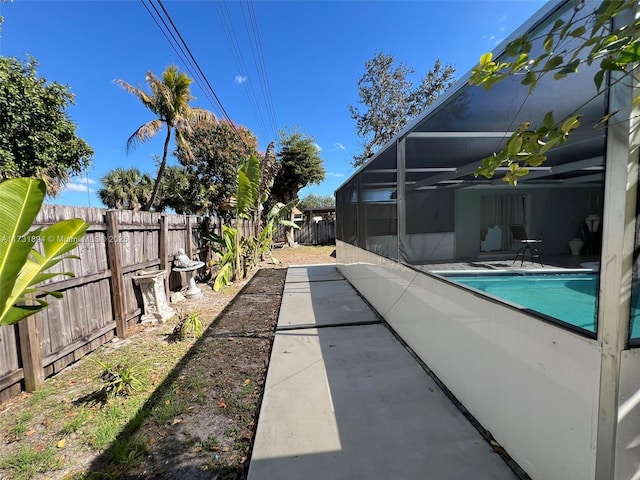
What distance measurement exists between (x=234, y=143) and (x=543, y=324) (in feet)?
67.9

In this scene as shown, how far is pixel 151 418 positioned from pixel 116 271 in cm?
241

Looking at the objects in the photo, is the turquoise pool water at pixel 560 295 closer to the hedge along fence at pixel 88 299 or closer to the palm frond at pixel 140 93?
the hedge along fence at pixel 88 299

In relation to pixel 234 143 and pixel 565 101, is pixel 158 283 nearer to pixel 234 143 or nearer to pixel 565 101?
pixel 565 101

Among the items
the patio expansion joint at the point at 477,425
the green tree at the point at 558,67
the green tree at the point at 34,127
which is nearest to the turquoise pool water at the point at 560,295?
the green tree at the point at 558,67

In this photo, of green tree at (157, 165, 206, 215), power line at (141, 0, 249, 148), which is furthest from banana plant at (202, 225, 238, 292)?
green tree at (157, 165, 206, 215)

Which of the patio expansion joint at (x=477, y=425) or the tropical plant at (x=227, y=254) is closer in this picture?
the patio expansion joint at (x=477, y=425)

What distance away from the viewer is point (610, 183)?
1.21 metres

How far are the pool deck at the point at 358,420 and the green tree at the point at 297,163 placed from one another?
16.9 meters

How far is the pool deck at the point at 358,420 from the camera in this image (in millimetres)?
1798

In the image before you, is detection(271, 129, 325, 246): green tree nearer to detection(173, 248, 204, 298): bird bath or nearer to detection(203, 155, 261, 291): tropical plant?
detection(203, 155, 261, 291): tropical plant

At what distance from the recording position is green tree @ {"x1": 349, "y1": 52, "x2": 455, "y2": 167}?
1756 centimetres

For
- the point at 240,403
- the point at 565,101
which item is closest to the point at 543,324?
the point at 565,101

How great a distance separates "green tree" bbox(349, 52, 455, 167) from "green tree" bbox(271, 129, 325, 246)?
3.98 metres

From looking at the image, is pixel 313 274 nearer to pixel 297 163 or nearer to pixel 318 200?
pixel 297 163
